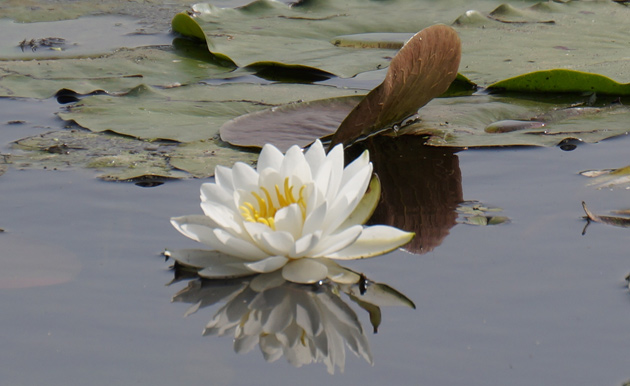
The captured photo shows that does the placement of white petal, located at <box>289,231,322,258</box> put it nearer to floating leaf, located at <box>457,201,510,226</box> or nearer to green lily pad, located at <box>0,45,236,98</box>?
floating leaf, located at <box>457,201,510,226</box>

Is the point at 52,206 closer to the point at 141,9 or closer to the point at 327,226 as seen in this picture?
the point at 327,226

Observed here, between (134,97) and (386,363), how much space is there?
1.78 meters

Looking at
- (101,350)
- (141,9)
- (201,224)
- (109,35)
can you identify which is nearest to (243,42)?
(109,35)

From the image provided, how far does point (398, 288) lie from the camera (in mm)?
1522

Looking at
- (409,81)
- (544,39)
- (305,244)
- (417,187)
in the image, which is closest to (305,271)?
(305,244)

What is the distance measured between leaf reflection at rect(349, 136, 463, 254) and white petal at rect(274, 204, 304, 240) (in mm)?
285

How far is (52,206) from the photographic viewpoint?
77.0 inches

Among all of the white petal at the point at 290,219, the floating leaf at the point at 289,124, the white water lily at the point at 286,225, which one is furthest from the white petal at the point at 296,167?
the floating leaf at the point at 289,124

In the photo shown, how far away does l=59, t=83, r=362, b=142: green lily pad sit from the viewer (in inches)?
98.3

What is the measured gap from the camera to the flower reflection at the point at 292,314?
1347 mm

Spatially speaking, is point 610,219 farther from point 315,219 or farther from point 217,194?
point 217,194

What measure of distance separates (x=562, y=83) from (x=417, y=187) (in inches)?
38.2

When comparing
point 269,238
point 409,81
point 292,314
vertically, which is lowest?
point 292,314

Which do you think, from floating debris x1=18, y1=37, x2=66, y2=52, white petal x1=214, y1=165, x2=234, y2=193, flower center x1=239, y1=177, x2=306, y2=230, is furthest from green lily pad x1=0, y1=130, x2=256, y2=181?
floating debris x1=18, y1=37, x2=66, y2=52
